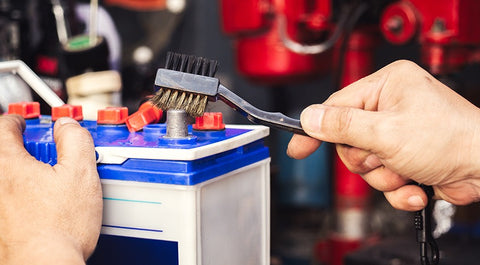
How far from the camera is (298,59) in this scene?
1385 mm

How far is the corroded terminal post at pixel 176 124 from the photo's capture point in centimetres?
52

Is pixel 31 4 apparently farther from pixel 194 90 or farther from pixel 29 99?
pixel 194 90

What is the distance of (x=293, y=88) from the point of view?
2.06 m

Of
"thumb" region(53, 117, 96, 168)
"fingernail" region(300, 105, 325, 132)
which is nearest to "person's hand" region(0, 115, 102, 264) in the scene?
"thumb" region(53, 117, 96, 168)

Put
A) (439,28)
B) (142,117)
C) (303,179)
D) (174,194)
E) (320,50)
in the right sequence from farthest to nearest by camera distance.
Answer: (303,179), (320,50), (439,28), (142,117), (174,194)

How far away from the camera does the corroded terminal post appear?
52 cm

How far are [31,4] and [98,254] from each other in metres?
0.85

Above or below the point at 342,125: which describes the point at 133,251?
below

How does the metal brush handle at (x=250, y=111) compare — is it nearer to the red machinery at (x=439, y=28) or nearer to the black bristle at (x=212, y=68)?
the black bristle at (x=212, y=68)

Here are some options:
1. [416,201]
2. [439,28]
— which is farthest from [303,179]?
[416,201]

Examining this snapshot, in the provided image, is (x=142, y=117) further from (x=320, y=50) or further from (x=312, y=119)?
(x=320, y=50)

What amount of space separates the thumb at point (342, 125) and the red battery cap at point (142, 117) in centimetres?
17

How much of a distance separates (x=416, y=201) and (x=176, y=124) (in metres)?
0.29

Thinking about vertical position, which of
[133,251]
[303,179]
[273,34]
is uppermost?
[273,34]
